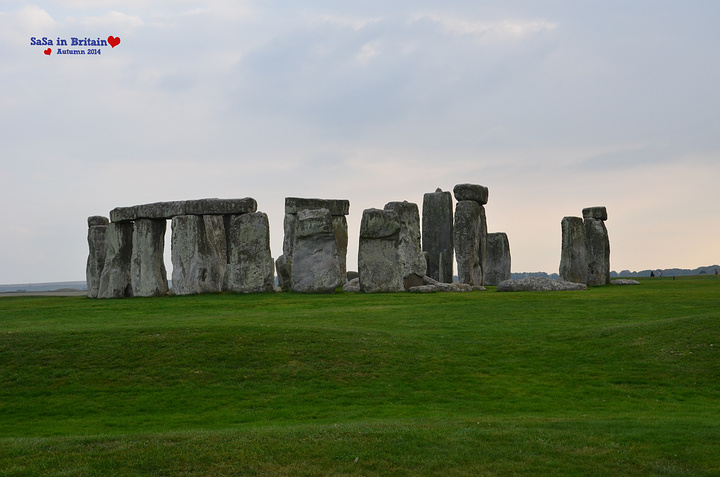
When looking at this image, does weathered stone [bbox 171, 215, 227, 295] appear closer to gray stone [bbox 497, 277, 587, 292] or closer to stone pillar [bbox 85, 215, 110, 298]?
stone pillar [bbox 85, 215, 110, 298]

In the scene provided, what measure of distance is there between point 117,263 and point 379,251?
10.9 metres

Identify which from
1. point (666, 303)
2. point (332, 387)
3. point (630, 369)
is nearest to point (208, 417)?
point (332, 387)

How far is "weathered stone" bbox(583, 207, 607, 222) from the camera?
36000mm

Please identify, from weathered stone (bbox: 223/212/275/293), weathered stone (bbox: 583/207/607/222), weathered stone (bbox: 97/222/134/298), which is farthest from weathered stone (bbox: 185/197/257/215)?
weathered stone (bbox: 583/207/607/222)

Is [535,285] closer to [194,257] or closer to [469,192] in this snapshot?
[469,192]

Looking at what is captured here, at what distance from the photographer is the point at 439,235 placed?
120 feet

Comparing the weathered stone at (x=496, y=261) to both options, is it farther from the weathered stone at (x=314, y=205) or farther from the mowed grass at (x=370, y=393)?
→ the mowed grass at (x=370, y=393)

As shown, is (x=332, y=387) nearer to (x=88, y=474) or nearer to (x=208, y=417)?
(x=208, y=417)

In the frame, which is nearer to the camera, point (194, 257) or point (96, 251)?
point (194, 257)

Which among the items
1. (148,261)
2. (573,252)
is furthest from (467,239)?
(148,261)

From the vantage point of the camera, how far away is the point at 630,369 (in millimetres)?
15125

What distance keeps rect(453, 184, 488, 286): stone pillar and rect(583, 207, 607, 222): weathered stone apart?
4815mm

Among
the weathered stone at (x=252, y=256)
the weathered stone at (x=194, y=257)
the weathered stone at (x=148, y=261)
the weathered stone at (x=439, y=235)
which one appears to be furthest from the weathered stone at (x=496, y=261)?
the weathered stone at (x=148, y=261)

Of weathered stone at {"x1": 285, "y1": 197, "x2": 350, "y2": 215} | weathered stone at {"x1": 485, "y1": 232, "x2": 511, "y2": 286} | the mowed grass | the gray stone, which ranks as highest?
weathered stone at {"x1": 285, "y1": 197, "x2": 350, "y2": 215}
